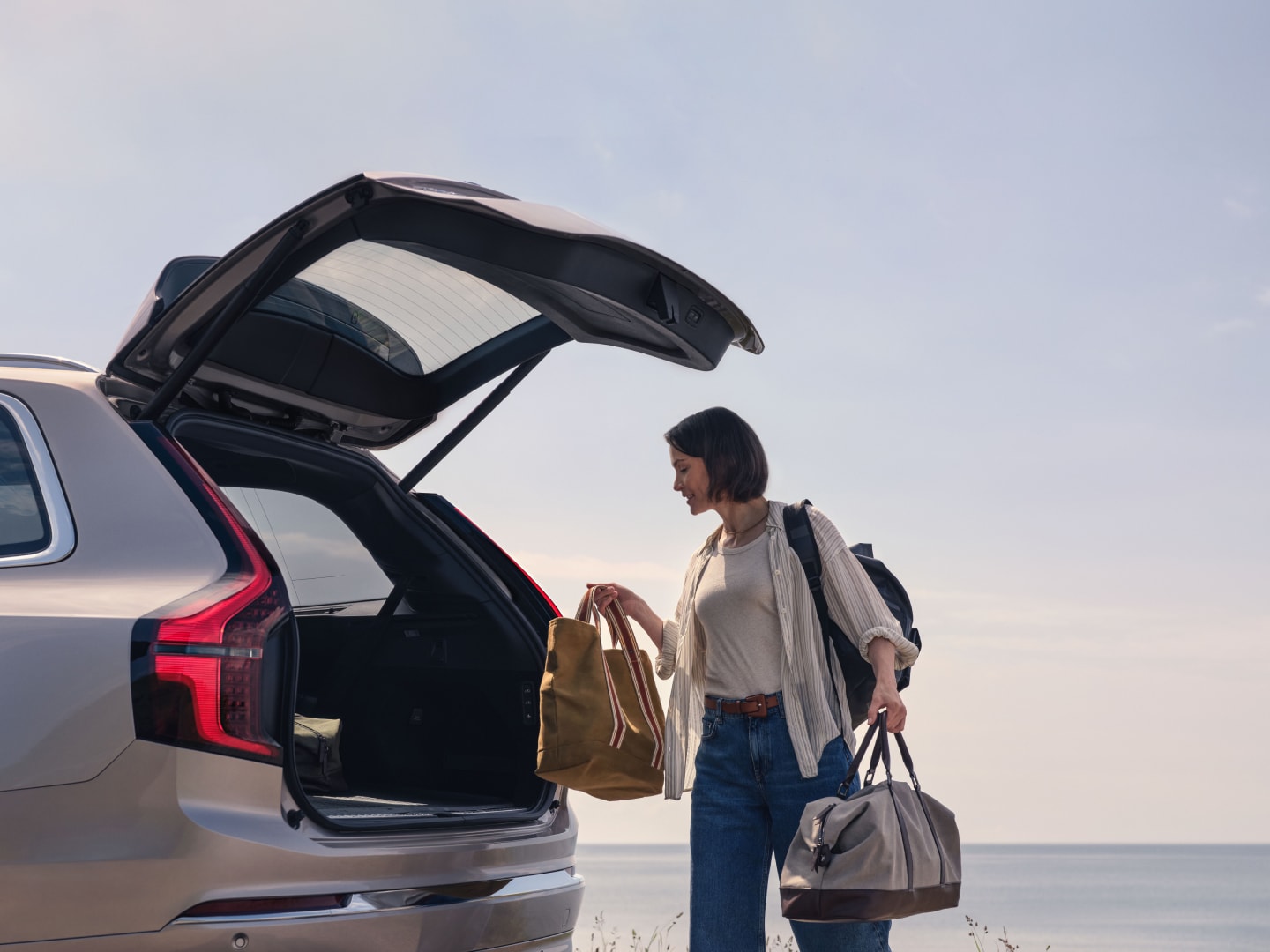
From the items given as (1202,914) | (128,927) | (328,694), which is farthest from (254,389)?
(1202,914)

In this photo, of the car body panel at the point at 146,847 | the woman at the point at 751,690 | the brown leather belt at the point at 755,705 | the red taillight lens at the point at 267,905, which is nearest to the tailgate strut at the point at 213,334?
the car body panel at the point at 146,847

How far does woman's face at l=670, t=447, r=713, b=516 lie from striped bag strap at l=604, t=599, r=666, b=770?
370 millimetres

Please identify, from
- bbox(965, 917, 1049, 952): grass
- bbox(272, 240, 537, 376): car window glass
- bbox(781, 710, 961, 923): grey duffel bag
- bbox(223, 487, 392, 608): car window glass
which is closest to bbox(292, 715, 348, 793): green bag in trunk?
bbox(223, 487, 392, 608): car window glass

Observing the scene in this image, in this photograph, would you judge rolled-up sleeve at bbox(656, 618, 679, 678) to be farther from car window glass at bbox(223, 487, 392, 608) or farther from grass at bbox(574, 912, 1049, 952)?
grass at bbox(574, 912, 1049, 952)

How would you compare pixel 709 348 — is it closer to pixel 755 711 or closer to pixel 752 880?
pixel 755 711

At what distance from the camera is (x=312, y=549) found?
3803 mm

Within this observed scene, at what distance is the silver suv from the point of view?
6.93 ft

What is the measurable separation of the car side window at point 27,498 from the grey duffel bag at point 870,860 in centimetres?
177

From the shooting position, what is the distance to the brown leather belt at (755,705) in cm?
300

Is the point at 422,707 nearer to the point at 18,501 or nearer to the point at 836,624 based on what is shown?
the point at 836,624

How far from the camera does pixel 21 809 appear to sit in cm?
207

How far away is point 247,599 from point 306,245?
0.81m

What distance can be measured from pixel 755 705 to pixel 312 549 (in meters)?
1.63

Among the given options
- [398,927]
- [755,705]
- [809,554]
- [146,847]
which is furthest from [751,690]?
[146,847]
